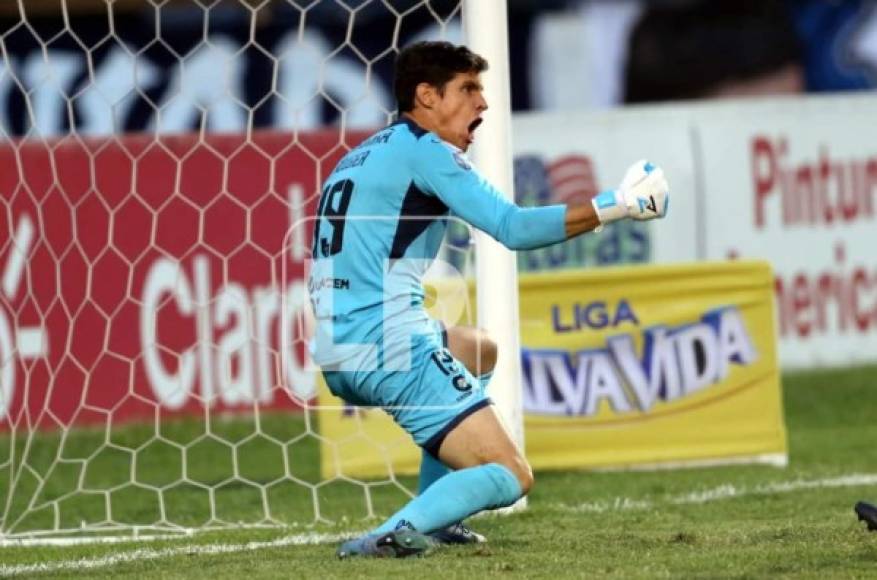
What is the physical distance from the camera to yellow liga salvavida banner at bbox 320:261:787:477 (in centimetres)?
1023

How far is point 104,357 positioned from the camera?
1174cm

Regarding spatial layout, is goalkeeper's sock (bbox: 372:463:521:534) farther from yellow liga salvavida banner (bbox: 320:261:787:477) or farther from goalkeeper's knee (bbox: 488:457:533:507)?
→ yellow liga salvavida banner (bbox: 320:261:787:477)

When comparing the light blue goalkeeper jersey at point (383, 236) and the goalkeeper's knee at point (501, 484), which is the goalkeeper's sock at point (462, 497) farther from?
the light blue goalkeeper jersey at point (383, 236)

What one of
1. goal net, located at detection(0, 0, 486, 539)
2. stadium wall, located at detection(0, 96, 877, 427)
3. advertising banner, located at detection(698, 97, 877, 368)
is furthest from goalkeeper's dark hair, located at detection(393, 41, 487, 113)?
advertising banner, located at detection(698, 97, 877, 368)

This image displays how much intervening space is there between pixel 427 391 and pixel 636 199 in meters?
0.93

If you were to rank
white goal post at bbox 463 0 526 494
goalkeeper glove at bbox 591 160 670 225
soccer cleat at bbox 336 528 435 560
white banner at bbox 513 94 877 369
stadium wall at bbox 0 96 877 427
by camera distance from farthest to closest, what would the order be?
white banner at bbox 513 94 877 369
stadium wall at bbox 0 96 877 427
white goal post at bbox 463 0 526 494
soccer cleat at bbox 336 528 435 560
goalkeeper glove at bbox 591 160 670 225

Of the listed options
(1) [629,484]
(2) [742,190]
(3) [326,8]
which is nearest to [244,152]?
(1) [629,484]

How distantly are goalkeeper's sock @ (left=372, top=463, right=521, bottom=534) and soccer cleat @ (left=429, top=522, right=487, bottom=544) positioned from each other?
20cm

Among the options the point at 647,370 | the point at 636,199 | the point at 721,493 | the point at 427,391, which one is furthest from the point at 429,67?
the point at 647,370

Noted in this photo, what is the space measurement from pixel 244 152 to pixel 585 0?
9.21 m

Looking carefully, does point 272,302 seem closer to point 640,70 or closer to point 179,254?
point 179,254

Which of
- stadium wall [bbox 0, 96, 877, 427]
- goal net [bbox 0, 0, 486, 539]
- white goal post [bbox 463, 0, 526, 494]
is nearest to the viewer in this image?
white goal post [bbox 463, 0, 526, 494]

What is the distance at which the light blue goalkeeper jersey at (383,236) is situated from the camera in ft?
21.2

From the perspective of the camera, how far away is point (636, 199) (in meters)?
6.11
